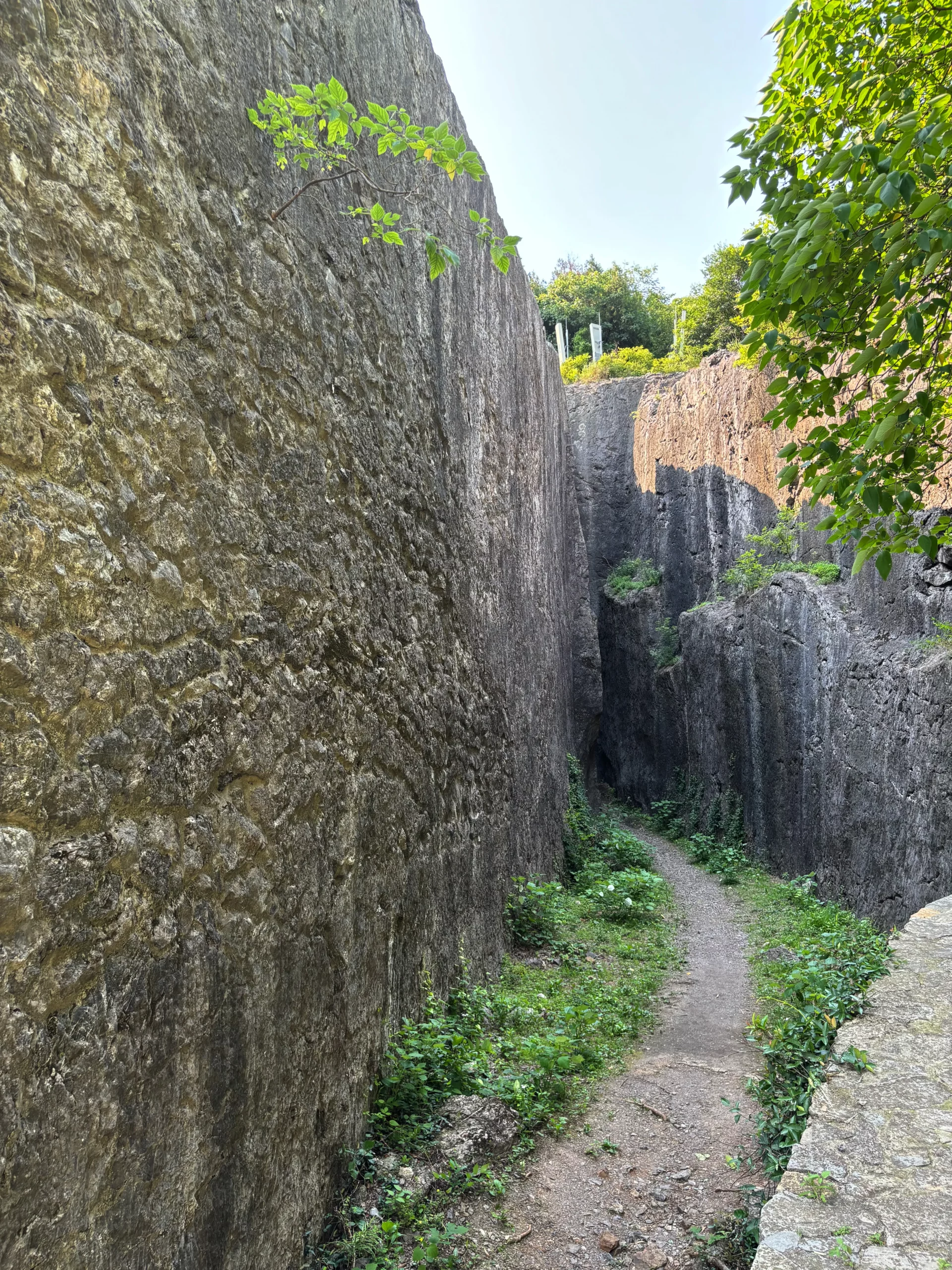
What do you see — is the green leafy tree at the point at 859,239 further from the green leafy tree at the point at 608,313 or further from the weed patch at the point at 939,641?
the green leafy tree at the point at 608,313

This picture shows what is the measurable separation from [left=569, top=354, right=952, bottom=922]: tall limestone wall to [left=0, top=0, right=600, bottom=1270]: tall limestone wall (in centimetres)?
503

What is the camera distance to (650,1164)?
429 centimetres

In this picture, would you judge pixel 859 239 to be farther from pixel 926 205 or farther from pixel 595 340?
pixel 595 340

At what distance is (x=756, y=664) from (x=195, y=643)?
35.8 feet

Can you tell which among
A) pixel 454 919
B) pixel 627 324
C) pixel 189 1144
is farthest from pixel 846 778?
pixel 627 324

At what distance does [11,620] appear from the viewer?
1966 mm

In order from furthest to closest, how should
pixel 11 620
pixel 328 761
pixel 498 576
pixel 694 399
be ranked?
pixel 694 399, pixel 498 576, pixel 328 761, pixel 11 620

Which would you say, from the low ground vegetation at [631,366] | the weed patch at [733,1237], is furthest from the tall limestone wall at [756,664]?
the weed patch at [733,1237]

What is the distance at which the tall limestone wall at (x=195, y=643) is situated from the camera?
204 centimetres

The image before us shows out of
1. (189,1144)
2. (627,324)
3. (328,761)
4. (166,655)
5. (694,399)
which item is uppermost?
(627,324)

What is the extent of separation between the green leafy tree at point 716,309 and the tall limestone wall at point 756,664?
2401mm

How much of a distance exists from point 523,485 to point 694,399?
9.33 meters

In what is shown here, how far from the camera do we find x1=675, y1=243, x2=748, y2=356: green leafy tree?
21.2 m

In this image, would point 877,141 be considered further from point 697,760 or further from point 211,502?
point 697,760
